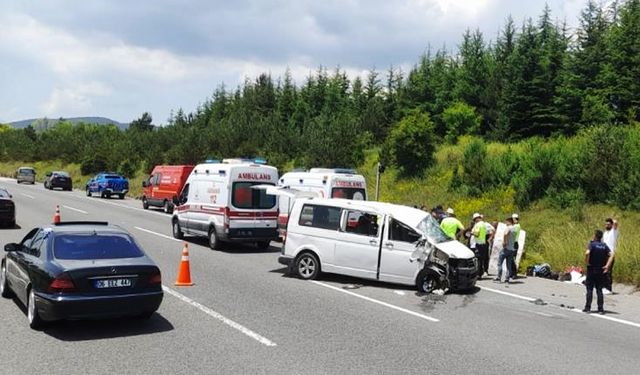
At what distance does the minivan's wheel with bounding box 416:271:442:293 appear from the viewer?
12.4 meters

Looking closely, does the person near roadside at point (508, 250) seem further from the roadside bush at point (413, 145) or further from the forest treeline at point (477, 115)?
the roadside bush at point (413, 145)

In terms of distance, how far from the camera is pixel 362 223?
13.1m

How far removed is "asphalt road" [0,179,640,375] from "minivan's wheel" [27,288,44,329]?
11cm

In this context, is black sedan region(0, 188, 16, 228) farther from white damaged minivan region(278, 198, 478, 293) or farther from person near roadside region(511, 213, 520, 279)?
person near roadside region(511, 213, 520, 279)

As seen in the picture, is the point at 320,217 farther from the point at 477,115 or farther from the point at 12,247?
the point at 477,115

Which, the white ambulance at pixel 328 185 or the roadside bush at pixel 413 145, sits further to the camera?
the roadside bush at pixel 413 145

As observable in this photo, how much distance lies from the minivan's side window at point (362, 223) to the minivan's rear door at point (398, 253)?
0.28 meters

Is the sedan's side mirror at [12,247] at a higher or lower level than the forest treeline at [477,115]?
lower

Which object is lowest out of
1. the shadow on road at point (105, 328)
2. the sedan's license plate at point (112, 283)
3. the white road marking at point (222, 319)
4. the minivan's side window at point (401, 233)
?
the shadow on road at point (105, 328)

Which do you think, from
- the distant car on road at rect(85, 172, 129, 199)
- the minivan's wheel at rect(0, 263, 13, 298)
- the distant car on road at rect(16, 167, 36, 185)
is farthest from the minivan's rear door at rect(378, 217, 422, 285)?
the distant car on road at rect(16, 167, 36, 185)

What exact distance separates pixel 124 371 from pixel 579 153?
24.4 metres

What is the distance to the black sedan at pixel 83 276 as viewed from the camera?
7625 millimetres

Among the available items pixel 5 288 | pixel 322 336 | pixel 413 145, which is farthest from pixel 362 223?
pixel 413 145

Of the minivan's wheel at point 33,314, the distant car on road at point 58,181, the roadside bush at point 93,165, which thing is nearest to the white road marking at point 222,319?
the minivan's wheel at point 33,314
